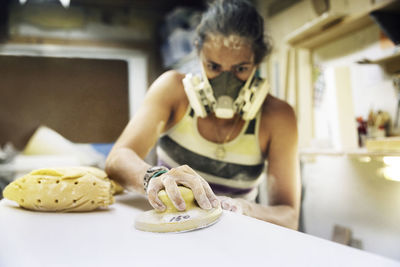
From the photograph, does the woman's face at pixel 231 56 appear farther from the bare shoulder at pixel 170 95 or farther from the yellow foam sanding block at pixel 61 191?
the yellow foam sanding block at pixel 61 191

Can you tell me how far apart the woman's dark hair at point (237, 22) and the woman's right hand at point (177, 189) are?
0.38 metres

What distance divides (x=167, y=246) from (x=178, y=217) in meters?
0.08

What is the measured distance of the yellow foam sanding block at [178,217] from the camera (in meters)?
0.51

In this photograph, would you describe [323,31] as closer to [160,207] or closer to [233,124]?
[233,124]

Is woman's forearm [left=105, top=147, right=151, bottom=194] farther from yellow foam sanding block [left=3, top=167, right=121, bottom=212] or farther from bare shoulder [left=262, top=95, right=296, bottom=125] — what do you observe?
bare shoulder [left=262, top=95, right=296, bottom=125]

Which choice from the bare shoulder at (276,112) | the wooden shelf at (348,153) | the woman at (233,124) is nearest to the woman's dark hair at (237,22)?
the woman at (233,124)

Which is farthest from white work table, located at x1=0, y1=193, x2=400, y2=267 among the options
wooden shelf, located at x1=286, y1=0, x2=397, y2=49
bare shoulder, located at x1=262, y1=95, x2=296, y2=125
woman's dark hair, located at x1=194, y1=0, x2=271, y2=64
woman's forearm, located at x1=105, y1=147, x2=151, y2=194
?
wooden shelf, located at x1=286, y1=0, x2=397, y2=49

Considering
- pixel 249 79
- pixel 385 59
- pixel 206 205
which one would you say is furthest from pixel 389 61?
pixel 206 205

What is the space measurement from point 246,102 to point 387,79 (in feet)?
1.17

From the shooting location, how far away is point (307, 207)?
78 centimetres

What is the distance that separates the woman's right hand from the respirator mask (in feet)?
0.72

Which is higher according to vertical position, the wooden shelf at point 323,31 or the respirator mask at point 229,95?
the wooden shelf at point 323,31

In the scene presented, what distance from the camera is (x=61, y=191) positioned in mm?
649

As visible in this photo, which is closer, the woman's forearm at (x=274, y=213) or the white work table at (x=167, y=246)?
the white work table at (x=167, y=246)
